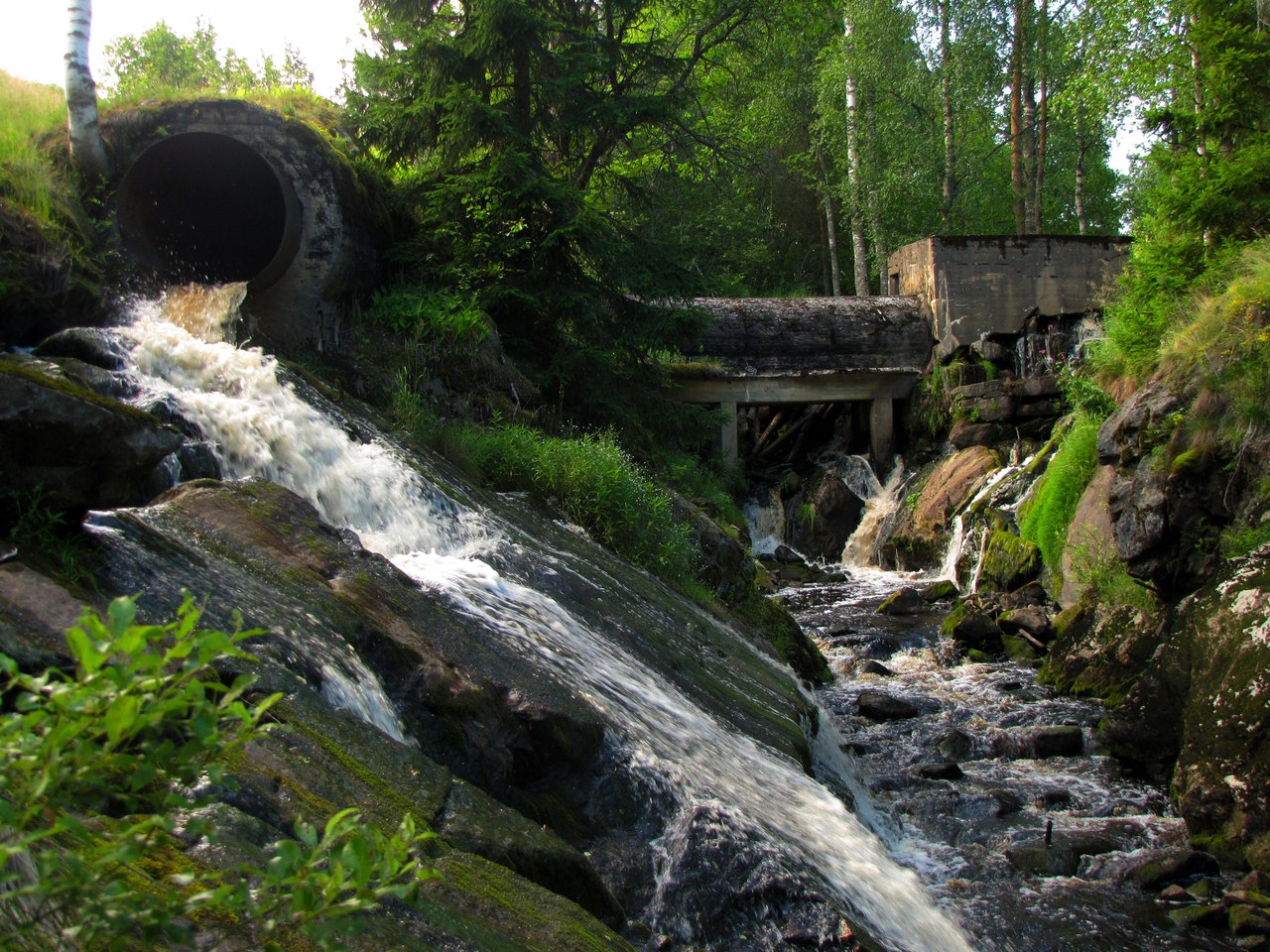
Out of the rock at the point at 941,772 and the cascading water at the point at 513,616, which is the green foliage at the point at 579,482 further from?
the rock at the point at 941,772

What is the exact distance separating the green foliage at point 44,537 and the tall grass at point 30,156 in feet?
19.2

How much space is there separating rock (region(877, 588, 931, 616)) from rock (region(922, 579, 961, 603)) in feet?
0.58

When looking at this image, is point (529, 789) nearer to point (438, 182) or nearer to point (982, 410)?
point (438, 182)

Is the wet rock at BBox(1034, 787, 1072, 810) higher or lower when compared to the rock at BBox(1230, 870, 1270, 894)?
lower

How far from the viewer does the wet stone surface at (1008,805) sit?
19.0ft

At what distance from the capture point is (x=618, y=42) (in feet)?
46.0

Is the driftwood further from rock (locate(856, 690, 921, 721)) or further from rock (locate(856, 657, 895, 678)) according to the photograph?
rock (locate(856, 690, 921, 721))

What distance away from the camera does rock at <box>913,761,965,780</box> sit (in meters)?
7.95

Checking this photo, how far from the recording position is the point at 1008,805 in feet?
24.4

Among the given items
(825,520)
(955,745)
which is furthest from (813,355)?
(955,745)

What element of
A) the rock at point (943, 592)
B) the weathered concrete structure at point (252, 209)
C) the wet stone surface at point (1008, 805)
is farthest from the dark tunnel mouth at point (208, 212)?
the rock at point (943, 592)

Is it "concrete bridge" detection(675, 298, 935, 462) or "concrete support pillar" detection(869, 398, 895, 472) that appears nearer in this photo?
"concrete bridge" detection(675, 298, 935, 462)

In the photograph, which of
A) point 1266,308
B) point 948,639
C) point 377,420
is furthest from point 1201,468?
point 377,420

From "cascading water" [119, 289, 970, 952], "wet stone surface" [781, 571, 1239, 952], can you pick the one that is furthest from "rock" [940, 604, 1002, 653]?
"cascading water" [119, 289, 970, 952]
